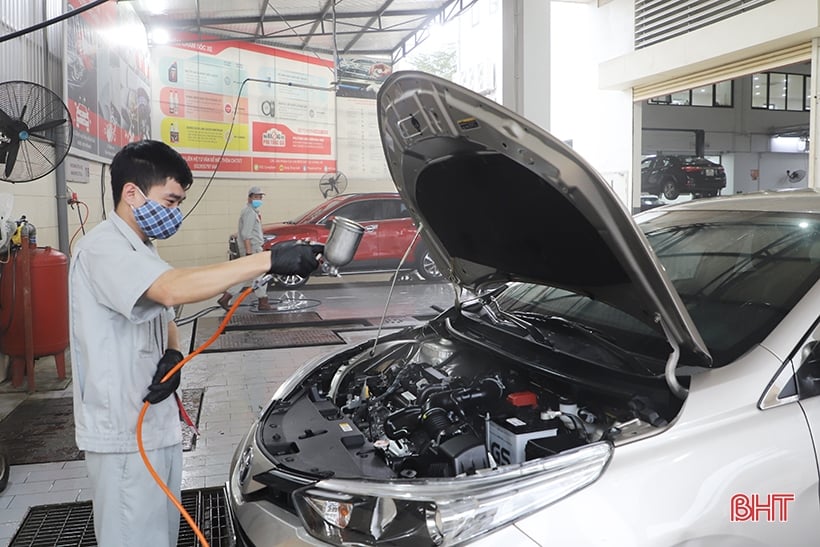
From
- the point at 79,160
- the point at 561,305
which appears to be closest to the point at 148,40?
the point at 79,160

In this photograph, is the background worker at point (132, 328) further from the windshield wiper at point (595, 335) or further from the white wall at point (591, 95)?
the white wall at point (591, 95)

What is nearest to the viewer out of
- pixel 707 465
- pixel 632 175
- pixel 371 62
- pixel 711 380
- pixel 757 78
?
pixel 707 465

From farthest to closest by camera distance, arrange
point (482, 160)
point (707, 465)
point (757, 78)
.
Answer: point (757, 78) → point (482, 160) → point (707, 465)

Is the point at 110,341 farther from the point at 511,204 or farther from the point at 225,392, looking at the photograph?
the point at 225,392

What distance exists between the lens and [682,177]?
46.0 ft

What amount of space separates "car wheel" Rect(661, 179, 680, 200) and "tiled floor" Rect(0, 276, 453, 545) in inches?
364

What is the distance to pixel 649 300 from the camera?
60.6 inches

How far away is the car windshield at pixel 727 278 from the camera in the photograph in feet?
5.59

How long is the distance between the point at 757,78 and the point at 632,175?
30.3 feet

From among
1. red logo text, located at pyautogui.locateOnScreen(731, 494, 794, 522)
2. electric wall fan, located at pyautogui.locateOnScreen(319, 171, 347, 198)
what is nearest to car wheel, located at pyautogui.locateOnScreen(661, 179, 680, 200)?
electric wall fan, located at pyautogui.locateOnScreen(319, 171, 347, 198)

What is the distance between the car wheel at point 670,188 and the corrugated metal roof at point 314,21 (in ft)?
30.1

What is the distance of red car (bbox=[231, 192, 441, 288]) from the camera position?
21.6 feet

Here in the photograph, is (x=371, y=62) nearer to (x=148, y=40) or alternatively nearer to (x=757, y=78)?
(x=148, y=40)

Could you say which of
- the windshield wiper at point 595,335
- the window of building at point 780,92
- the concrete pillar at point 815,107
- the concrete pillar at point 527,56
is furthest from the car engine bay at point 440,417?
the window of building at point 780,92
